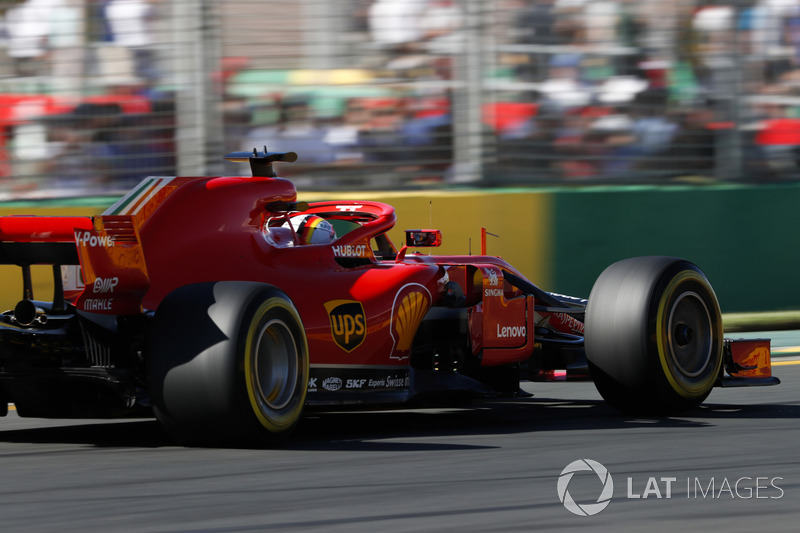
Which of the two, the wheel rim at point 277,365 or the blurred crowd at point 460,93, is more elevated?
the blurred crowd at point 460,93

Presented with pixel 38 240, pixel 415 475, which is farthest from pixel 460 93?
pixel 415 475

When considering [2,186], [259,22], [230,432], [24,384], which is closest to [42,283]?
[2,186]

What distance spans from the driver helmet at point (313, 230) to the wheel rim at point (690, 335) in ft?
6.16

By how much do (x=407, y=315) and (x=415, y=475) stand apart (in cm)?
177

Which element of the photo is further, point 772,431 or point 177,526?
point 772,431

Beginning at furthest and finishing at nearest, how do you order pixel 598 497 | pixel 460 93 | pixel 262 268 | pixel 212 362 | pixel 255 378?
pixel 460 93
pixel 262 268
pixel 255 378
pixel 212 362
pixel 598 497

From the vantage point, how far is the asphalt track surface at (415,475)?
4.77 m

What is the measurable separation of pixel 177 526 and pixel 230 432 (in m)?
1.35

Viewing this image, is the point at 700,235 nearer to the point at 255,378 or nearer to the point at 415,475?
the point at 255,378

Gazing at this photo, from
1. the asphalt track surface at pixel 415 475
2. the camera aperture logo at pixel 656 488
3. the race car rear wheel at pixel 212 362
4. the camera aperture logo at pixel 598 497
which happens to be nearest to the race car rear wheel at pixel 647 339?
the asphalt track surface at pixel 415 475

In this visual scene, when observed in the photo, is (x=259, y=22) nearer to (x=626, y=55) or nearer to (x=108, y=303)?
(x=626, y=55)

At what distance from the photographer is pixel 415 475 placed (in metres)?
5.62

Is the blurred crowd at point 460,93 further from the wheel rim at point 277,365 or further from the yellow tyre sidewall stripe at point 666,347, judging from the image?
the wheel rim at point 277,365

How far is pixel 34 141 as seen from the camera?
10.6 m
